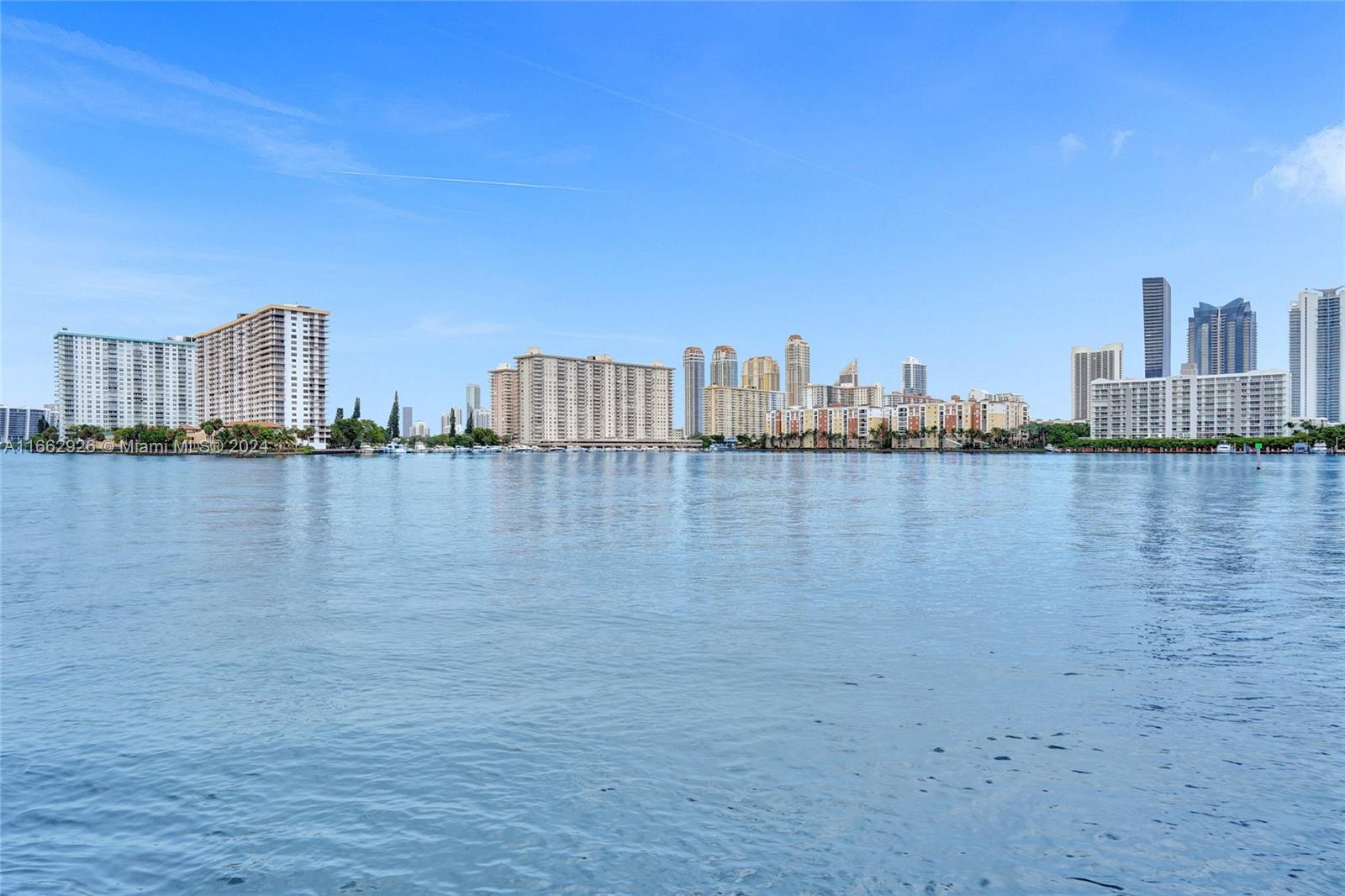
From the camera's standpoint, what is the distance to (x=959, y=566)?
2922cm

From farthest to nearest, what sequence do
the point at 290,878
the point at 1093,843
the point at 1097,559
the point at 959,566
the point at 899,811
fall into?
the point at 1097,559 → the point at 959,566 → the point at 899,811 → the point at 1093,843 → the point at 290,878

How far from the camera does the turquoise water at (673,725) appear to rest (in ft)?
30.7

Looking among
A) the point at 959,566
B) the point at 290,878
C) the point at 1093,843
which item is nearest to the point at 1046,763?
the point at 1093,843

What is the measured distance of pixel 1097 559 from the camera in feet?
102

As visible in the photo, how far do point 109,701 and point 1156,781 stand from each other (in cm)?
1662

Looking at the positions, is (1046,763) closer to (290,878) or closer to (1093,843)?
(1093,843)

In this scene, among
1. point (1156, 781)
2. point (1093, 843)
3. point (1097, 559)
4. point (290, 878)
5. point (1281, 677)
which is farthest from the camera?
point (1097, 559)

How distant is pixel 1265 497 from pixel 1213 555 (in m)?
40.2

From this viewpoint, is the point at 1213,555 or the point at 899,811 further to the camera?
the point at 1213,555

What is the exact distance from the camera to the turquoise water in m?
9.37

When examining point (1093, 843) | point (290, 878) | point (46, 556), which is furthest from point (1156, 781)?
point (46, 556)

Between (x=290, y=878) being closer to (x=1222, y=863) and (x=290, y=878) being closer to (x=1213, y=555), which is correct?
(x=1222, y=863)

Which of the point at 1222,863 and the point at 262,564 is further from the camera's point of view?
the point at 262,564

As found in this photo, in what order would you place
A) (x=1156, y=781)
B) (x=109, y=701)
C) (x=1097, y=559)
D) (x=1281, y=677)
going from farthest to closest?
(x=1097, y=559) < (x=1281, y=677) < (x=109, y=701) < (x=1156, y=781)
